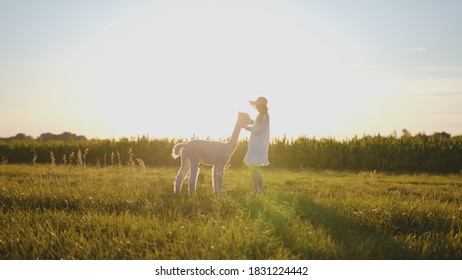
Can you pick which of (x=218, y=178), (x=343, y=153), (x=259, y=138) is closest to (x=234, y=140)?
(x=259, y=138)

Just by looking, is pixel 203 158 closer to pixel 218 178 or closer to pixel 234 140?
pixel 218 178

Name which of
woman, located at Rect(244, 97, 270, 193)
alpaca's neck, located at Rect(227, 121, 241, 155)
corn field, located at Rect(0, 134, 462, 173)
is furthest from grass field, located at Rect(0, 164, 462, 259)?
corn field, located at Rect(0, 134, 462, 173)

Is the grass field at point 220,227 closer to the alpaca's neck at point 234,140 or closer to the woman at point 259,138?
the woman at point 259,138

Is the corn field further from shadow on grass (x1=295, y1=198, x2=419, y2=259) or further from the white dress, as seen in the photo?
shadow on grass (x1=295, y1=198, x2=419, y2=259)

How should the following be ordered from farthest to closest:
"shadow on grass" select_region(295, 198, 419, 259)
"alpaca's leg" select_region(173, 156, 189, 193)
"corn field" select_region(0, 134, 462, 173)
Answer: "corn field" select_region(0, 134, 462, 173), "alpaca's leg" select_region(173, 156, 189, 193), "shadow on grass" select_region(295, 198, 419, 259)

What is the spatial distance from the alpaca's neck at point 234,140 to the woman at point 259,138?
22 centimetres

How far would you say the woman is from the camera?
404 inches

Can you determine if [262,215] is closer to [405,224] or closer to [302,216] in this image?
[302,216]

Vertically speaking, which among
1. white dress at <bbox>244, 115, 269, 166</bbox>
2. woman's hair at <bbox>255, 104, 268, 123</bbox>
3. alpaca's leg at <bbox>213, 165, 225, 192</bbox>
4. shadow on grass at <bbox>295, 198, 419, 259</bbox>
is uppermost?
woman's hair at <bbox>255, 104, 268, 123</bbox>

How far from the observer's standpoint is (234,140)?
996cm

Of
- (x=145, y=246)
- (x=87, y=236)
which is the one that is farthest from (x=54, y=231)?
(x=145, y=246)

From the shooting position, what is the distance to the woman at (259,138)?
33.7 feet

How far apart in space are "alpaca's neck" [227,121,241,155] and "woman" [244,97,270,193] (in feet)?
0.72

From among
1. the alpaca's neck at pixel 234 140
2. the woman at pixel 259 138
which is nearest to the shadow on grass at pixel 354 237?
the woman at pixel 259 138
